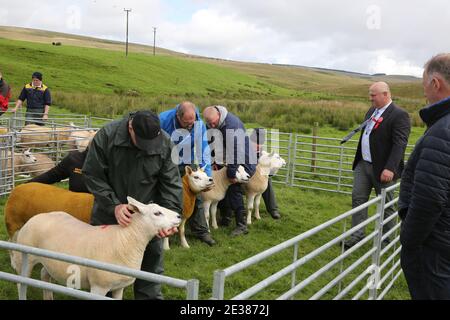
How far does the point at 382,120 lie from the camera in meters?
6.53

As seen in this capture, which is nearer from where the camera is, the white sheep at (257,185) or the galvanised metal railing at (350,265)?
the galvanised metal railing at (350,265)

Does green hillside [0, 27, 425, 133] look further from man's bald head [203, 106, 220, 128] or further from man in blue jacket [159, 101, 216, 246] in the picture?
man in blue jacket [159, 101, 216, 246]

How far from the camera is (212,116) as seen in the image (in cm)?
686

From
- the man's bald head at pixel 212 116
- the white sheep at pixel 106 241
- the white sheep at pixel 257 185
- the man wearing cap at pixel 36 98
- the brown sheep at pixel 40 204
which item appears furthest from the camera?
the man wearing cap at pixel 36 98

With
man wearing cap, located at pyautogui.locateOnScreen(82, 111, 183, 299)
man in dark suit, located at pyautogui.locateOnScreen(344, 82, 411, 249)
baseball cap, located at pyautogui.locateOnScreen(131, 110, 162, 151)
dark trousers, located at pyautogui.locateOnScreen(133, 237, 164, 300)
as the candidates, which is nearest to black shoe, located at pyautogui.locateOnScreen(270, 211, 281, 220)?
man in dark suit, located at pyautogui.locateOnScreen(344, 82, 411, 249)

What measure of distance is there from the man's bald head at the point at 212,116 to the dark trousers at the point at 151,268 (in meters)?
A: 2.77

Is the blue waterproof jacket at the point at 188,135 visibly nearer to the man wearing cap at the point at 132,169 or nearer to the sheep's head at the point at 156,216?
the man wearing cap at the point at 132,169

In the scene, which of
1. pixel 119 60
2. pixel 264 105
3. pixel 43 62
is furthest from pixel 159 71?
pixel 264 105

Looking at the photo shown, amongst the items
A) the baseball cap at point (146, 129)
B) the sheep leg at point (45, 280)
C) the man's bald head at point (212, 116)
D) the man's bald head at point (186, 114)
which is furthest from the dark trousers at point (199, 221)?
the baseball cap at point (146, 129)

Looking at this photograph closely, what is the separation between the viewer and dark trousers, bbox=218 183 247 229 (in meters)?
7.57

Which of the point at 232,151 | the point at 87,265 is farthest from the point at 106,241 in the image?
the point at 232,151

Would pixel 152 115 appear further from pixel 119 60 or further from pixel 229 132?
pixel 119 60

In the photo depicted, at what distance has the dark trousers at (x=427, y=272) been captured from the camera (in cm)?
299

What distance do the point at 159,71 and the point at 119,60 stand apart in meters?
5.26
